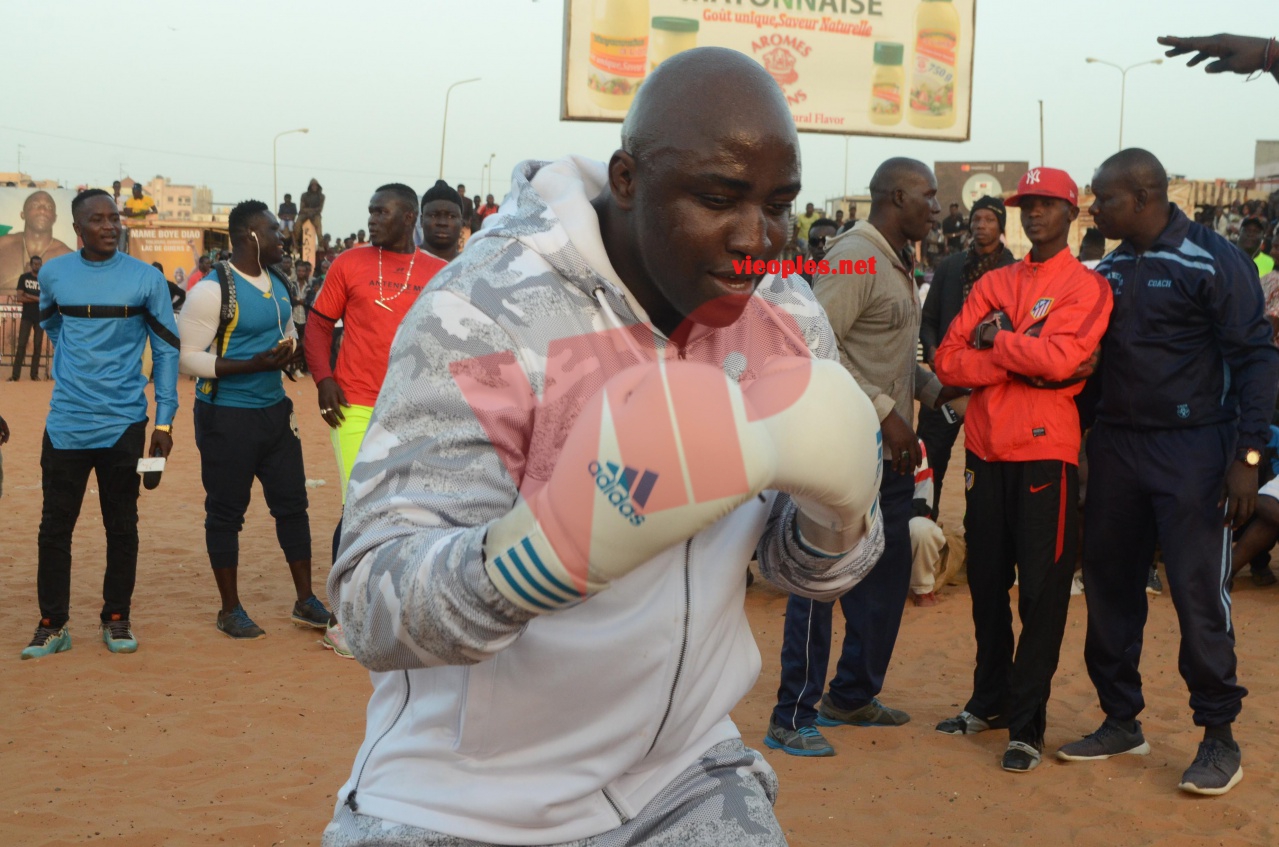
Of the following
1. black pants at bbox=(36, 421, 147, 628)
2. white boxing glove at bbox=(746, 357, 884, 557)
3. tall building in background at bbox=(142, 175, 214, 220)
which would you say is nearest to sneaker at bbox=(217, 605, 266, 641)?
black pants at bbox=(36, 421, 147, 628)

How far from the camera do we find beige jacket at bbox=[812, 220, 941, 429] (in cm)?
475

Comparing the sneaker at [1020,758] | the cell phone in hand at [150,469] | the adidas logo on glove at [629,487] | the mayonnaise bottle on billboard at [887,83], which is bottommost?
the sneaker at [1020,758]

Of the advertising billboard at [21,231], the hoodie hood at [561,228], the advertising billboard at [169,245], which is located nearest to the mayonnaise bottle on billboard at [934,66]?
the advertising billboard at [169,245]

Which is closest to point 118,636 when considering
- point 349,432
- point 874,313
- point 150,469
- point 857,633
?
point 150,469

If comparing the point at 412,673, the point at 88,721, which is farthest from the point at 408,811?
the point at 88,721

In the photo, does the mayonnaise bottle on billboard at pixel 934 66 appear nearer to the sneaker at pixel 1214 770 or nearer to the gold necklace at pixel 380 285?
the gold necklace at pixel 380 285

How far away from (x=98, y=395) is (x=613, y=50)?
42.3 feet

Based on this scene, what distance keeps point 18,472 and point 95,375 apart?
6223 mm

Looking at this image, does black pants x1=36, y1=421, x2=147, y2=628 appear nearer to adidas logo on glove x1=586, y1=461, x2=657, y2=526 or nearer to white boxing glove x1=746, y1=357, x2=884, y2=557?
white boxing glove x1=746, y1=357, x2=884, y2=557

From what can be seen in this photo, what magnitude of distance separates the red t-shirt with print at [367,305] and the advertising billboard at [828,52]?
38.4 ft

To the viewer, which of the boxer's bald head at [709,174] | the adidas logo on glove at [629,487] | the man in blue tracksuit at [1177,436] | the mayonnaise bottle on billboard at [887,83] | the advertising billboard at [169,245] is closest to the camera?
the adidas logo on glove at [629,487]

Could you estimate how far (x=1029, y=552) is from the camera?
458cm

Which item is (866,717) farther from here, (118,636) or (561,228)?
(561,228)

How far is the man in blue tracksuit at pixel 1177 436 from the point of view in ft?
14.1
